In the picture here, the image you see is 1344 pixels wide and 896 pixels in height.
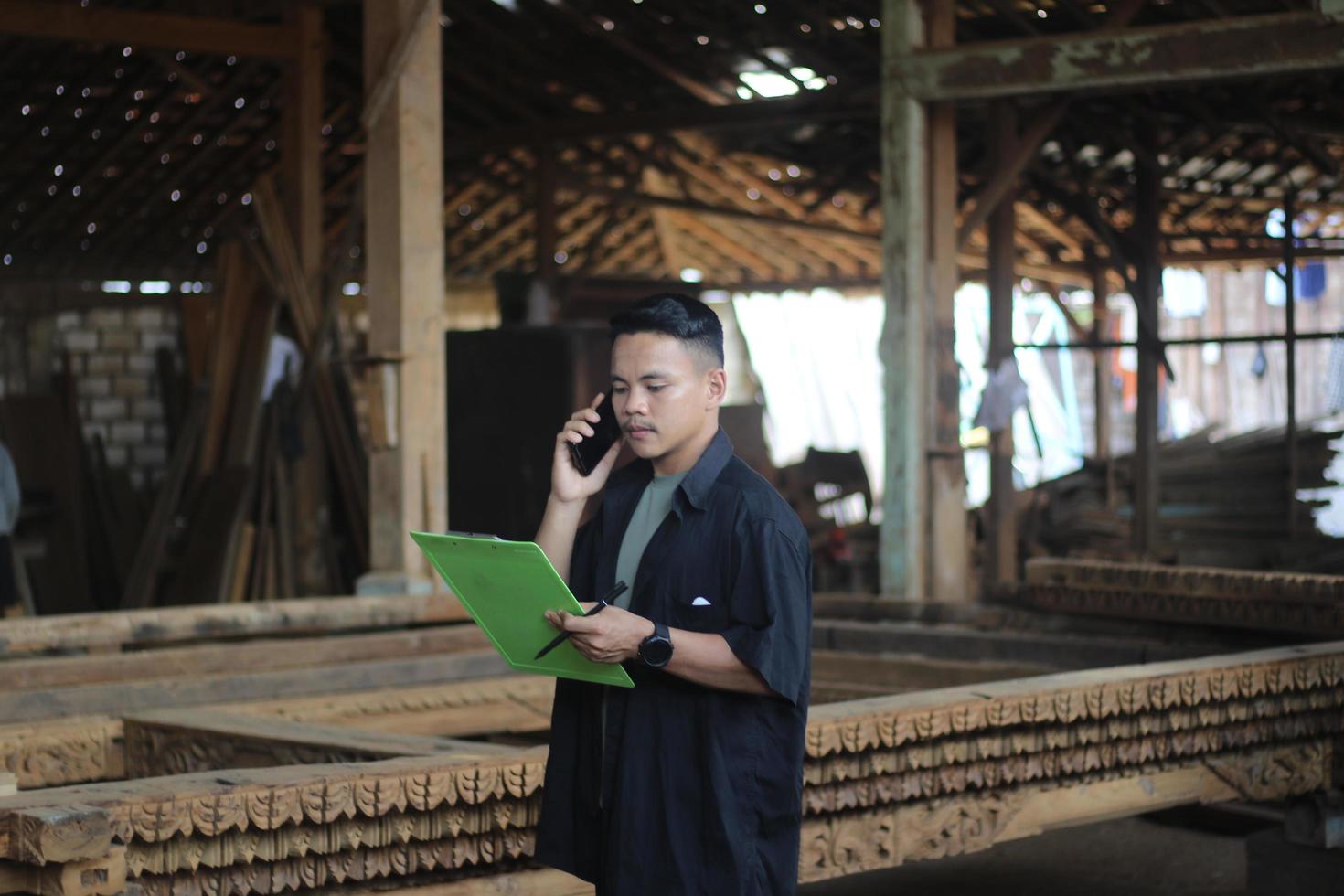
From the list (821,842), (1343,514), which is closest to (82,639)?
(821,842)

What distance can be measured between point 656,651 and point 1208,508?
10.5 m

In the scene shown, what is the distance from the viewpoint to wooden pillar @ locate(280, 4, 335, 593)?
9383 millimetres

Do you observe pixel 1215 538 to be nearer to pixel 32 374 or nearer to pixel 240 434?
pixel 240 434

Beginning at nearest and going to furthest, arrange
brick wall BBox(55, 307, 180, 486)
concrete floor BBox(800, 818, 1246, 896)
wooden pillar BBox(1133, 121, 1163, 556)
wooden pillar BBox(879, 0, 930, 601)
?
concrete floor BBox(800, 818, 1246, 896), wooden pillar BBox(879, 0, 930, 601), wooden pillar BBox(1133, 121, 1163, 556), brick wall BBox(55, 307, 180, 486)

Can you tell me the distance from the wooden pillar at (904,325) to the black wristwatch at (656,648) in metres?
4.96

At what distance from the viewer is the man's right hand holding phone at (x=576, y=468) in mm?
2617

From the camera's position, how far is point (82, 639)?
5.04 metres

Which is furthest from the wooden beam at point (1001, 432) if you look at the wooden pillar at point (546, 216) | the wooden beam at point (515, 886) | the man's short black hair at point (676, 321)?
the man's short black hair at point (676, 321)

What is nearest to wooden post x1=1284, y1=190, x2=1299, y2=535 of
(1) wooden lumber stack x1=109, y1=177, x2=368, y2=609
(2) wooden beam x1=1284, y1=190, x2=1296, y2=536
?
(2) wooden beam x1=1284, y1=190, x2=1296, y2=536

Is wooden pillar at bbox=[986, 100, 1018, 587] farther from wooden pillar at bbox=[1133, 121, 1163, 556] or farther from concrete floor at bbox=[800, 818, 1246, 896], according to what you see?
concrete floor at bbox=[800, 818, 1246, 896]

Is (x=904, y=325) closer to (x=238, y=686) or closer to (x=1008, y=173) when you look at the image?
(x=1008, y=173)

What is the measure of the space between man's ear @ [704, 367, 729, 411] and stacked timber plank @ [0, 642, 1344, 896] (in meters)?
0.93

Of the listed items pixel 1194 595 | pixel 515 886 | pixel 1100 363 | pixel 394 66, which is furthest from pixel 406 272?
pixel 1100 363

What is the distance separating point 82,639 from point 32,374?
8082 millimetres
